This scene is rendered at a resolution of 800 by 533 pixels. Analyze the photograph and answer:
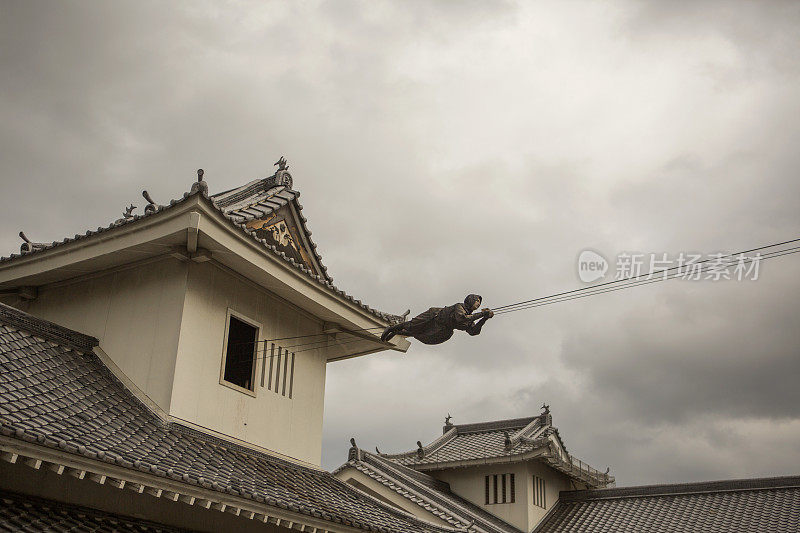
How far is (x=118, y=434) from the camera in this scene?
8805mm

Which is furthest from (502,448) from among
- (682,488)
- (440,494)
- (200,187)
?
(200,187)

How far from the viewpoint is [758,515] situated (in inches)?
810

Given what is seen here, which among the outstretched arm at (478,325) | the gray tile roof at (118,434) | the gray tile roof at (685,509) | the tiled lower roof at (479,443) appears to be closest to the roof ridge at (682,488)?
the gray tile roof at (685,509)

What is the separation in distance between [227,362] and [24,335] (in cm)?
347

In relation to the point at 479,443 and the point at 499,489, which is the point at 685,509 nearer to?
the point at 499,489

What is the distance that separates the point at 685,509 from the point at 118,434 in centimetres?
1871

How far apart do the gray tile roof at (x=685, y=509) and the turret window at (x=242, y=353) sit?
13.6 m

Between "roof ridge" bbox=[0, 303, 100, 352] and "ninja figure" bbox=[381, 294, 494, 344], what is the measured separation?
5.34 metres

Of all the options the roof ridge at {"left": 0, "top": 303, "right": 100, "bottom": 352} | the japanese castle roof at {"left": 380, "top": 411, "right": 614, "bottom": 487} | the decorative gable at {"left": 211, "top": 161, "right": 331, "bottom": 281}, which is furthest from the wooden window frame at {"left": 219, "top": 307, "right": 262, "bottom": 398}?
the japanese castle roof at {"left": 380, "top": 411, "right": 614, "bottom": 487}

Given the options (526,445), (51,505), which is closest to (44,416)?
(51,505)

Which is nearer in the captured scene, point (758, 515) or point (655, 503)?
point (758, 515)

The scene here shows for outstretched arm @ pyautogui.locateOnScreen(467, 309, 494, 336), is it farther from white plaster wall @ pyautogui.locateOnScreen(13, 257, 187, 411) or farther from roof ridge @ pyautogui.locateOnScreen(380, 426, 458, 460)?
roof ridge @ pyautogui.locateOnScreen(380, 426, 458, 460)

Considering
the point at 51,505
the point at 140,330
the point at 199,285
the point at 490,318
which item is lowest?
the point at 51,505

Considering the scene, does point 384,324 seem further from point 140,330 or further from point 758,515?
point 758,515
